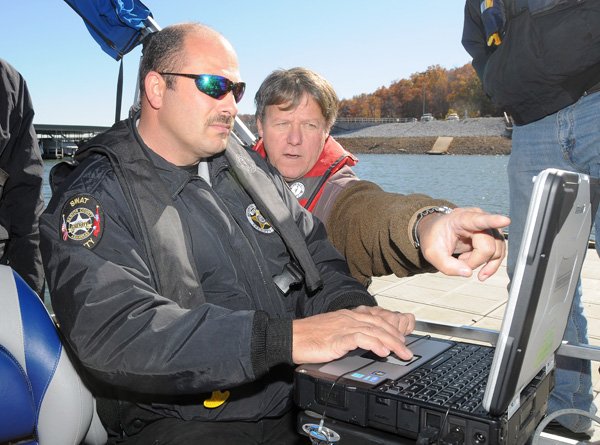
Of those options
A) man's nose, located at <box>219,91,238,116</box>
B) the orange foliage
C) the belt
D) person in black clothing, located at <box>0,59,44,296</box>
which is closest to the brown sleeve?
man's nose, located at <box>219,91,238,116</box>

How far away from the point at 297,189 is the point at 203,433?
1.22m

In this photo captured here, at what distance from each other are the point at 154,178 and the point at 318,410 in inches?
34.3

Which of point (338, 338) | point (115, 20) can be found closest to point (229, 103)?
point (338, 338)

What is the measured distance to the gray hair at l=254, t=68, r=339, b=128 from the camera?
2879mm

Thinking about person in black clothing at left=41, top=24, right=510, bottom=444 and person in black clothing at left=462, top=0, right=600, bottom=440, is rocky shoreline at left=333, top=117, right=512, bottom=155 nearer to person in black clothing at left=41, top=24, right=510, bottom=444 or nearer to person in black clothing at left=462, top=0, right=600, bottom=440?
person in black clothing at left=462, top=0, right=600, bottom=440

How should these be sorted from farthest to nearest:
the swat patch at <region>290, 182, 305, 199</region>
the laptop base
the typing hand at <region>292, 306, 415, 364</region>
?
the swat patch at <region>290, 182, 305, 199</region>, the typing hand at <region>292, 306, 415, 364</region>, the laptop base

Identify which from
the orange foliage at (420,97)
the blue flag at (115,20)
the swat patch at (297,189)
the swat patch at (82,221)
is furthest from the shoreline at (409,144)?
the swat patch at (82,221)

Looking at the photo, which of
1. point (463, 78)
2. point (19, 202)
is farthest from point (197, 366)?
point (463, 78)

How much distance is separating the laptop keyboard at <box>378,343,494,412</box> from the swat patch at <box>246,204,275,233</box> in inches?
33.4

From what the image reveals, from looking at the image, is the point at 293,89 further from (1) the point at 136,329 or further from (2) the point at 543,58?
(1) the point at 136,329

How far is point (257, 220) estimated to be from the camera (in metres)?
2.22

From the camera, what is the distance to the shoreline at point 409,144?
68.6m

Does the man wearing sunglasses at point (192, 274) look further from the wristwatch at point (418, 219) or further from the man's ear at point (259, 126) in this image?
the man's ear at point (259, 126)

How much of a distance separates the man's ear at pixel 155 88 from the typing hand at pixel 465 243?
1025 mm
